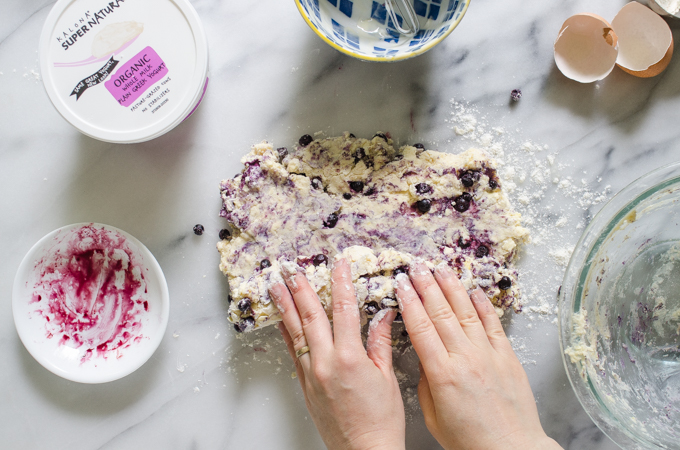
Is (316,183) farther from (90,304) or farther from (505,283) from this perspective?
(90,304)

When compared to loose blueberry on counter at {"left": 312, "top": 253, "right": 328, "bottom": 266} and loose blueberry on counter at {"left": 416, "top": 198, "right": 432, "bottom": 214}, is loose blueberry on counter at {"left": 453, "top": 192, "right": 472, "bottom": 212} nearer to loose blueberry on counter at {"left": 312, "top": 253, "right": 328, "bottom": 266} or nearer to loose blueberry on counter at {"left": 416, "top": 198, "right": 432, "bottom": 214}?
loose blueberry on counter at {"left": 416, "top": 198, "right": 432, "bottom": 214}

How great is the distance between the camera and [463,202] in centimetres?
179

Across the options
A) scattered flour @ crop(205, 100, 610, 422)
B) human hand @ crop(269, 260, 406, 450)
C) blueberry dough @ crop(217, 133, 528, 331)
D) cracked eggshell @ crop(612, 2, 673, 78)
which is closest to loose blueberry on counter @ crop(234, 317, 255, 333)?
blueberry dough @ crop(217, 133, 528, 331)

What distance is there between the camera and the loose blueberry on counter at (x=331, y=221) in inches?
70.9

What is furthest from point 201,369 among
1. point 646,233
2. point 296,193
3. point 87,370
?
point 646,233

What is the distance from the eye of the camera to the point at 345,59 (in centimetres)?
201

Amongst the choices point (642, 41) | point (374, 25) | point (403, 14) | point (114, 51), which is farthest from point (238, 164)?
point (642, 41)

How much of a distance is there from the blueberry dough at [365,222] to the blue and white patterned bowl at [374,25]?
38cm

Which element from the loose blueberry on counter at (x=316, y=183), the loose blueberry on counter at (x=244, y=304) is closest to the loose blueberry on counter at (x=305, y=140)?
the loose blueberry on counter at (x=316, y=183)

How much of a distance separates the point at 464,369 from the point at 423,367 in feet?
0.49

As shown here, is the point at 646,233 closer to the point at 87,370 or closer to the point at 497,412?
the point at 497,412

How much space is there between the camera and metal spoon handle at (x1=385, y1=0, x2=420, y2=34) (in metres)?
1.79

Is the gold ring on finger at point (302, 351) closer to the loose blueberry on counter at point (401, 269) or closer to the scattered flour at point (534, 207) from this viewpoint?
the scattered flour at point (534, 207)

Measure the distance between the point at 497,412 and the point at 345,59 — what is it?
5.00 feet
